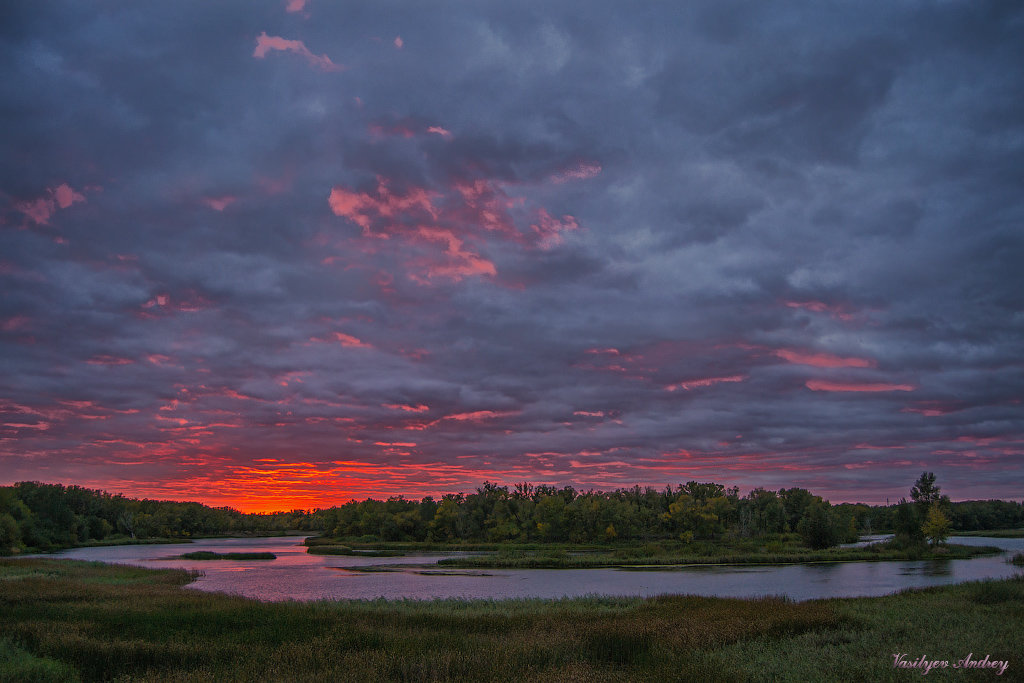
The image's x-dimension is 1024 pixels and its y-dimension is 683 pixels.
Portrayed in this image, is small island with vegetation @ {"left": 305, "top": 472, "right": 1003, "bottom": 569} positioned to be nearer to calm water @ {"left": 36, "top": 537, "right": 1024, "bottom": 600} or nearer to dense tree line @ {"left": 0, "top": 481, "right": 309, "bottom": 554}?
calm water @ {"left": 36, "top": 537, "right": 1024, "bottom": 600}

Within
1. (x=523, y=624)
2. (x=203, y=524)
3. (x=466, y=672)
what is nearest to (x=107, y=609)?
(x=523, y=624)

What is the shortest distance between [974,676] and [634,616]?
14.4 m

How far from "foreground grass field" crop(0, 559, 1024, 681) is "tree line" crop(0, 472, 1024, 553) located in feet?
265

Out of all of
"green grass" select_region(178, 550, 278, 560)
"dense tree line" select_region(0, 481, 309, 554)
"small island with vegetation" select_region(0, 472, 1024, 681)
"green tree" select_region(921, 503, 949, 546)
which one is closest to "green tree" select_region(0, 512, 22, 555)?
"dense tree line" select_region(0, 481, 309, 554)

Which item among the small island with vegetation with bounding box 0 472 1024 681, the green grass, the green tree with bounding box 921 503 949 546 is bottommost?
the green grass

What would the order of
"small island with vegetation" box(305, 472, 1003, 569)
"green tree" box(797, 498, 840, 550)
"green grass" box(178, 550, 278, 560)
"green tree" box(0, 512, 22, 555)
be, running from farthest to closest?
"green tree" box(797, 498, 840, 550), "green grass" box(178, 550, 278, 560), "green tree" box(0, 512, 22, 555), "small island with vegetation" box(305, 472, 1003, 569)

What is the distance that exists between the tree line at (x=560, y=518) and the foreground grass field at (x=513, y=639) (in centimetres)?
8080

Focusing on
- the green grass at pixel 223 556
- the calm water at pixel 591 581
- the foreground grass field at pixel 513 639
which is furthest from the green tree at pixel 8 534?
the foreground grass field at pixel 513 639

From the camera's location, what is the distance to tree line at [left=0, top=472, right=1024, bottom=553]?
99.2m

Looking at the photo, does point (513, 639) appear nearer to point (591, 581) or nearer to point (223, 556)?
point (591, 581)

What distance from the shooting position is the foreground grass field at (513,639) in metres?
15.1

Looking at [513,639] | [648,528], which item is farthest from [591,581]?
[648,528]

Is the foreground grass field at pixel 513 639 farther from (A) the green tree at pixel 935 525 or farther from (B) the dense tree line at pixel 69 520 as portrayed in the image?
(B) the dense tree line at pixel 69 520

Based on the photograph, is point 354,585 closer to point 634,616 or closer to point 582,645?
point 634,616
